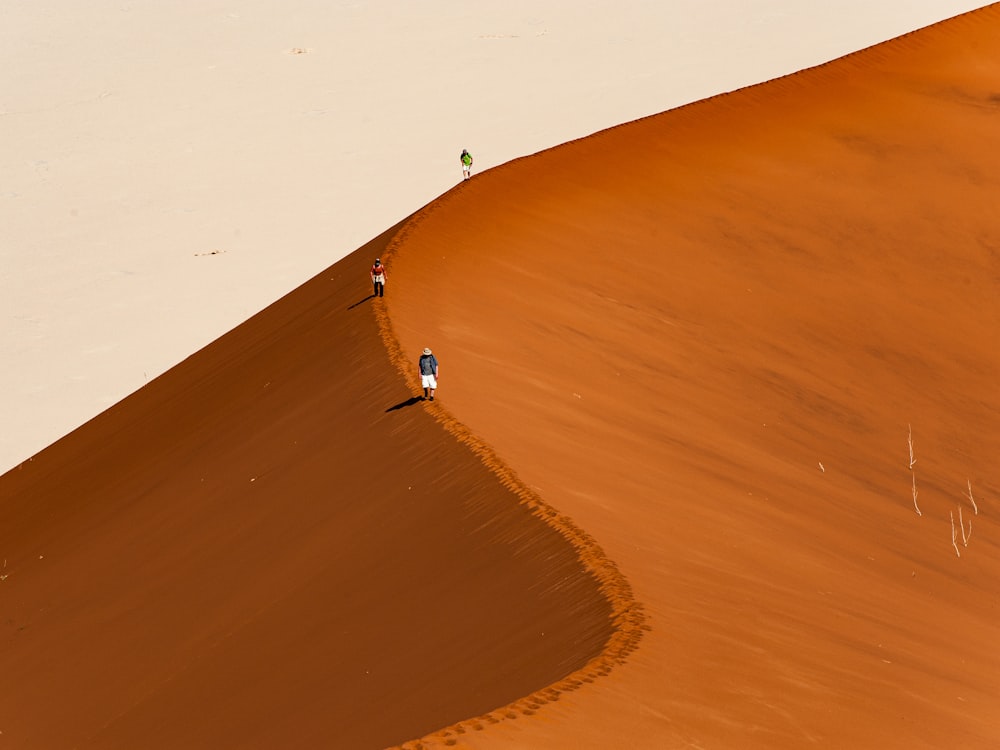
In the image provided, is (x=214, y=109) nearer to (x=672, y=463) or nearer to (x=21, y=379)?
(x=21, y=379)

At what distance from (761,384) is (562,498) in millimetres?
8313

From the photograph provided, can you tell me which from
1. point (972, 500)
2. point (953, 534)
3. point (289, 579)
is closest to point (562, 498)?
point (289, 579)

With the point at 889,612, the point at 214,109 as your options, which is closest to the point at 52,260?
the point at 214,109

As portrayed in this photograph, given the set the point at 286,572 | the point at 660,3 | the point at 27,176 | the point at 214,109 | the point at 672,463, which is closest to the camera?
the point at 286,572

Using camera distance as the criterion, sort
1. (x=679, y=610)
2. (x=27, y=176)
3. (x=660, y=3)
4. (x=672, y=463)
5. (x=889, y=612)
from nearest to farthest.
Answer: (x=679, y=610)
(x=889, y=612)
(x=672, y=463)
(x=27, y=176)
(x=660, y=3)

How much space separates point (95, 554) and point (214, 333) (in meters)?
26.1

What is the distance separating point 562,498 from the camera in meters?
16.3

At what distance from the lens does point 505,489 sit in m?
16.4

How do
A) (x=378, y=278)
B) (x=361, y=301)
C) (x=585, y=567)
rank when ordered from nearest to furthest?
(x=585, y=567) < (x=378, y=278) < (x=361, y=301)

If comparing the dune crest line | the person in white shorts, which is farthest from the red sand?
the person in white shorts

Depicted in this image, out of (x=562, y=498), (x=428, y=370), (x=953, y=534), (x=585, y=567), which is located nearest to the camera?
(x=585, y=567)

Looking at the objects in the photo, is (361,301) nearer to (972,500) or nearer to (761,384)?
(761,384)

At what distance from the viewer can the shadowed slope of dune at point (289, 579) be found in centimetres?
1372

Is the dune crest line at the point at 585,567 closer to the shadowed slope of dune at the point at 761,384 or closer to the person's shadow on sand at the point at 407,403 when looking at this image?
the shadowed slope of dune at the point at 761,384
